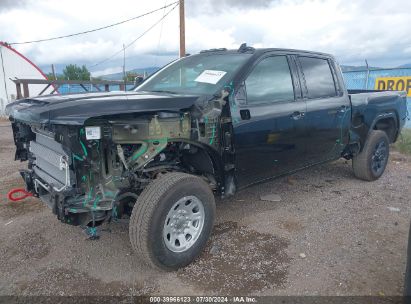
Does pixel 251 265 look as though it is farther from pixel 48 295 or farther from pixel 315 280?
pixel 48 295

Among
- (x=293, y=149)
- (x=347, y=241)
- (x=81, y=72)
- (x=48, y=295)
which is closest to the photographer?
(x=48, y=295)

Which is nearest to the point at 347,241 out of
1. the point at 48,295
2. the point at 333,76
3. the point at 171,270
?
the point at 171,270

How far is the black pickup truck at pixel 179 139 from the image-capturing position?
2777 millimetres

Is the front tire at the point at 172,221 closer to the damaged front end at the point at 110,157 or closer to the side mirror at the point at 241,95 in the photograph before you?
the damaged front end at the point at 110,157

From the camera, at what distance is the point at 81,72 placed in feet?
194

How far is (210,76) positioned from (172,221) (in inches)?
60.7

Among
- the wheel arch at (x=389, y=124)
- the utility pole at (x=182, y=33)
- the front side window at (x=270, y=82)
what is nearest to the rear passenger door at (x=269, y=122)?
the front side window at (x=270, y=82)

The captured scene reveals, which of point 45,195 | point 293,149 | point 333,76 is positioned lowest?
point 45,195

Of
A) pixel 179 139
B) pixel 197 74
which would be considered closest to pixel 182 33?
pixel 197 74

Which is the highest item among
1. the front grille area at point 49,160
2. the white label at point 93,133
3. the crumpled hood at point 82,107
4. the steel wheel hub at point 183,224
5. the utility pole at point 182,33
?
the utility pole at point 182,33

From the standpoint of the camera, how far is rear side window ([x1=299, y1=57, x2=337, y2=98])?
14.1 feet

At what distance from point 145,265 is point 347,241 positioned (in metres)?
2.03

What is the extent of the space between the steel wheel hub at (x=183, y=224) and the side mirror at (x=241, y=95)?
3.47ft

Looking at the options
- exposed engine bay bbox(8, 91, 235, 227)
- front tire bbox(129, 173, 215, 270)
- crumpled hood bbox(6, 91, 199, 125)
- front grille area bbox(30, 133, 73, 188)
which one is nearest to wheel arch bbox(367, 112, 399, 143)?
exposed engine bay bbox(8, 91, 235, 227)
